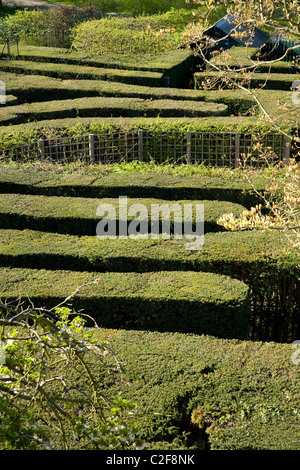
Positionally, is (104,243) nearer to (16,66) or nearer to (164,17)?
(16,66)

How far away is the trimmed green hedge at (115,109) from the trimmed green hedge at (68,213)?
20.7ft

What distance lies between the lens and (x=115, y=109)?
16438 millimetres

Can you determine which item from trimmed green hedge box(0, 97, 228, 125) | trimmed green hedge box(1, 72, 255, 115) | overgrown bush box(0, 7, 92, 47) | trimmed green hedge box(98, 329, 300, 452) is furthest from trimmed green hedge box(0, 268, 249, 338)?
overgrown bush box(0, 7, 92, 47)

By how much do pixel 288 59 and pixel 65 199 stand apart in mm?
18952

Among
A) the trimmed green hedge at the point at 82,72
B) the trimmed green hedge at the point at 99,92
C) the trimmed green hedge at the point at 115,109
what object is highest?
the trimmed green hedge at the point at 82,72

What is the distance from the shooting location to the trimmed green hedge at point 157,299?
729cm

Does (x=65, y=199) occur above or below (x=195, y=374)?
above

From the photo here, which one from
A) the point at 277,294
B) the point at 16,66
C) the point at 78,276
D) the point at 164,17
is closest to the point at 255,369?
the point at 277,294

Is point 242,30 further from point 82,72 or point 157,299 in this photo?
point 157,299

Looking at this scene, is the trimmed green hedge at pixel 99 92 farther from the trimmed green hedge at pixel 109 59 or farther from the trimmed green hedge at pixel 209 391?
the trimmed green hedge at pixel 209 391

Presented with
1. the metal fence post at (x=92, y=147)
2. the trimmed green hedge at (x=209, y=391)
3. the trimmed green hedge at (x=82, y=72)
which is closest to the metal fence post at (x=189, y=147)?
the metal fence post at (x=92, y=147)

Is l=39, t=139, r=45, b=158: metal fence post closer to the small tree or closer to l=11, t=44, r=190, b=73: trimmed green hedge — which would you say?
l=11, t=44, r=190, b=73: trimmed green hedge

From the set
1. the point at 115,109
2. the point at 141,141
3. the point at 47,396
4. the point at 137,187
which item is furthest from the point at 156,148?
the point at 47,396
